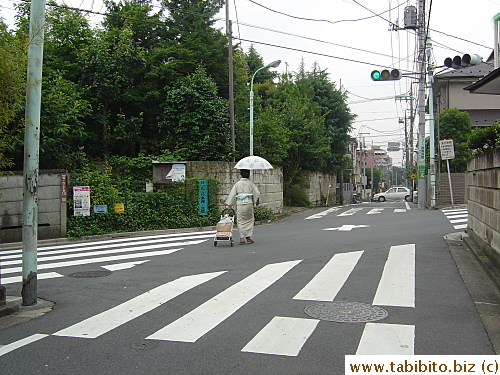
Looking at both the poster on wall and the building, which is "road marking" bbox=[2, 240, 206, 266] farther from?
the building

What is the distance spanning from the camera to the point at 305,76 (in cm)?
3894

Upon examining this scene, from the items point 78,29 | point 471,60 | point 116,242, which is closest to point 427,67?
point 471,60

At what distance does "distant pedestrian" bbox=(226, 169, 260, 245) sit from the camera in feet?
38.7

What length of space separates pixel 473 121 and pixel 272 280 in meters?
33.9

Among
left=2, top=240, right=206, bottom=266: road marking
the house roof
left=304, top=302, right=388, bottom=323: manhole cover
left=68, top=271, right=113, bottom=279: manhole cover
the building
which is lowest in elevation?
left=304, top=302, right=388, bottom=323: manhole cover

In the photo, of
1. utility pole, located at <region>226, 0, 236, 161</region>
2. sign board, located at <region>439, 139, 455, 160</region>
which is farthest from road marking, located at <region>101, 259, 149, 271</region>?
sign board, located at <region>439, 139, 455, 160</region>

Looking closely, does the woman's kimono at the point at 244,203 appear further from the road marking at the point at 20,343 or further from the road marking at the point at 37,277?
the road marking at the point at 20,343

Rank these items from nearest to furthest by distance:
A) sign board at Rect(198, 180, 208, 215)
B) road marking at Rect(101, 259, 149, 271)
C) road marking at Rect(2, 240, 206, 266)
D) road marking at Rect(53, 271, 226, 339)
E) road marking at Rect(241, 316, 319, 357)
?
road marking at Rect(241, 316, 319, 357) → road marking at Rect(53, 271, 226, 339) → road marking at Rect(101, 259, 149, 271) → road marking at Rect(2, 240, 206, 266) → sign board at Rect(198, 180, 208, 215)

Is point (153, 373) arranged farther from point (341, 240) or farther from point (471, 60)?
point (471, 60)

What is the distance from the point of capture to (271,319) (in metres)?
5.34

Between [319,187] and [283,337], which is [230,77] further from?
[319,187]

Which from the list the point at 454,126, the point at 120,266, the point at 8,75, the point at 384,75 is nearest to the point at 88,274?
the point at 120,266

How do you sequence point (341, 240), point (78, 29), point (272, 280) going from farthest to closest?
point (78, 29), point (341, 240), point (272, 280)

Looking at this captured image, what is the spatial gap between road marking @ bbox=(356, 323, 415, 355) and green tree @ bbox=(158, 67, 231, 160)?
15347 millimetres
